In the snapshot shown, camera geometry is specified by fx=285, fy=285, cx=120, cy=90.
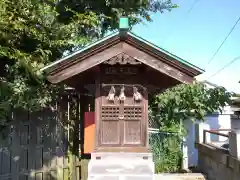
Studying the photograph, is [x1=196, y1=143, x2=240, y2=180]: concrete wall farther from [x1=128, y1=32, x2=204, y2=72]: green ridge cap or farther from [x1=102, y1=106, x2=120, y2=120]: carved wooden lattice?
[x1=102, y1=106, x2=120, y2=120]: carved wooden lattice

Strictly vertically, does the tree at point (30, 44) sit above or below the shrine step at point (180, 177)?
above

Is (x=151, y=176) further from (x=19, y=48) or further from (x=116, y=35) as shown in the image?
(x=19, y=48)

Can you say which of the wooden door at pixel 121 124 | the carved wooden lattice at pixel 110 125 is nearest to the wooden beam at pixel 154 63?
the wooden door at pixel 121 124

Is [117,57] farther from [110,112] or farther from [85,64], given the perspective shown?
[110,112]

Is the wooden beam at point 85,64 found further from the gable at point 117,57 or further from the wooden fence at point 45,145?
the wooden fence at point 45,145

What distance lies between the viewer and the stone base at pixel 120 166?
5641mm

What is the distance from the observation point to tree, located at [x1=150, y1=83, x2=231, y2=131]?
11.8 m

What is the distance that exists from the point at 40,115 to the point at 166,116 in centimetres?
604

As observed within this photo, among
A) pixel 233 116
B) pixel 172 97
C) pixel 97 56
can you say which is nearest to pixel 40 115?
pixel 97 56

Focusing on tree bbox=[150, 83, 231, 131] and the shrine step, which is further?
tree bbox=[150, 83, 231, 131]

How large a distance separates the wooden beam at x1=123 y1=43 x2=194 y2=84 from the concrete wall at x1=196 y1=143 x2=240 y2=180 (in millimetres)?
2657

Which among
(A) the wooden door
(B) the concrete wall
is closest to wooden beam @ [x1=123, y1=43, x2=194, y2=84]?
(A) the wooden door

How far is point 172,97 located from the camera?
11625mm

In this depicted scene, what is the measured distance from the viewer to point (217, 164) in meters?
8.70
